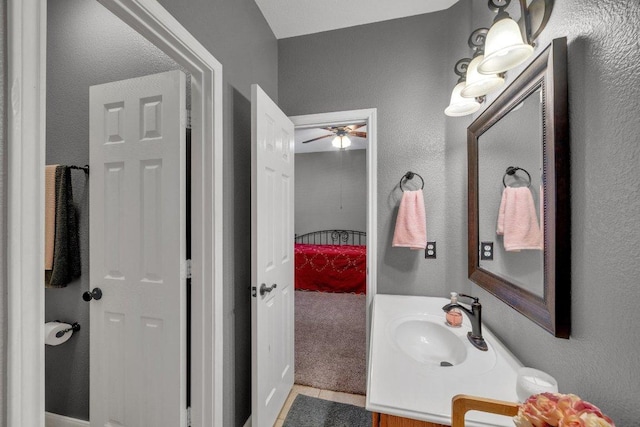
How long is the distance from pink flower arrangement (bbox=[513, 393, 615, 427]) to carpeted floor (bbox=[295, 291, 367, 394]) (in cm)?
173

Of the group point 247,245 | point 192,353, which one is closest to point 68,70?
point 247,245

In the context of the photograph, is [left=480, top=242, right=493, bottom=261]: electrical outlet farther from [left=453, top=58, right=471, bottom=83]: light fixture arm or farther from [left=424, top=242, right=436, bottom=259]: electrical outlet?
[left=453, top=58, right=471, bottom=83]: light fixture arm

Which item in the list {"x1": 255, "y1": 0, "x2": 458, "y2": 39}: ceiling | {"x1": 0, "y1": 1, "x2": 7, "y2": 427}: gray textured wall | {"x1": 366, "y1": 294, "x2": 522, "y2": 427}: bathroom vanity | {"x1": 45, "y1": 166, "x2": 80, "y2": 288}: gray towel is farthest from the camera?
{"x1": 255, "y1": 0, "x2": 458, "y2": 39}: ceiling

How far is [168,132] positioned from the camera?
1.28m

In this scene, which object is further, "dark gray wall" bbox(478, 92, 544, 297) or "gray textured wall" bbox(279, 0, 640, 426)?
"dark gray wall" bbox(478, 92, 544, 297)

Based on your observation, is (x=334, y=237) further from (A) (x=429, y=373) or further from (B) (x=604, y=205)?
(B) (x=604, y=205)

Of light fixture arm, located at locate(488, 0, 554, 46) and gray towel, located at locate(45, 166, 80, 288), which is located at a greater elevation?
light fixture arm, located at locate(488, 0, 554, 46)

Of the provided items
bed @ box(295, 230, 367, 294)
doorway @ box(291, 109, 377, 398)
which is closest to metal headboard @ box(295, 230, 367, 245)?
Result: doorway @ box(291, 109, 377, 398)

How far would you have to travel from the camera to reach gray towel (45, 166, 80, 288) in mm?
1454

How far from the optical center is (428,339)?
138 centimetres

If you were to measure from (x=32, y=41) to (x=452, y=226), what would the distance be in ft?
6.72

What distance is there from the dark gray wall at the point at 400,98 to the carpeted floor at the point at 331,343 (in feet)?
2.81

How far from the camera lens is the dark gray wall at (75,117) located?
1516mm

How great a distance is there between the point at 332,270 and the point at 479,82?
3425 millimetres
